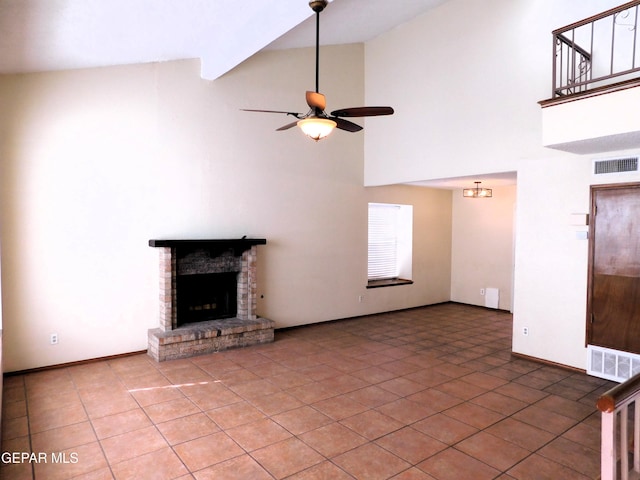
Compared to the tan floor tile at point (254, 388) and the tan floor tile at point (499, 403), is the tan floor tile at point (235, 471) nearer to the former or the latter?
the tan floor tile at point (254, 388)

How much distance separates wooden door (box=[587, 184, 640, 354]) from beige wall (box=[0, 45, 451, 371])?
3.69 m

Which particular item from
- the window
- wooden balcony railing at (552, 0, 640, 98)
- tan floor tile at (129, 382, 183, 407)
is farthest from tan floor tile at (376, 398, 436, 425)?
the window

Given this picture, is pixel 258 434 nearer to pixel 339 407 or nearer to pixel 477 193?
pixel 339 407

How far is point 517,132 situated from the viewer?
5078 mm

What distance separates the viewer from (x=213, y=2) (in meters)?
3.55

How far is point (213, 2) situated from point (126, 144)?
90.0 inches

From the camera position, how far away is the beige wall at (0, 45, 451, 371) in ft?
14.8

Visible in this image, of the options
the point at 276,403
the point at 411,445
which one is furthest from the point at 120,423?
the point at 411,445

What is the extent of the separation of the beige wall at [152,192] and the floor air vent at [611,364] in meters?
3.72

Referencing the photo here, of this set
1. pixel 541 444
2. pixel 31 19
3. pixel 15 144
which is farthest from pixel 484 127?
pixel 15 144

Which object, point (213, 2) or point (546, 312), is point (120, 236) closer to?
point (213, 2)

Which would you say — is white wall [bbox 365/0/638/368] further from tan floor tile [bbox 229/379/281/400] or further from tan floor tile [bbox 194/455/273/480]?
tan floor tile [bbox 194/455/273/480]

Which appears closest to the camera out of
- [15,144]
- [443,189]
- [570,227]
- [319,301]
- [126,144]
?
[15,144]

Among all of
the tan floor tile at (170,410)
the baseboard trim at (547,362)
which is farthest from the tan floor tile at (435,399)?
the tan floor tile at (170,410)
